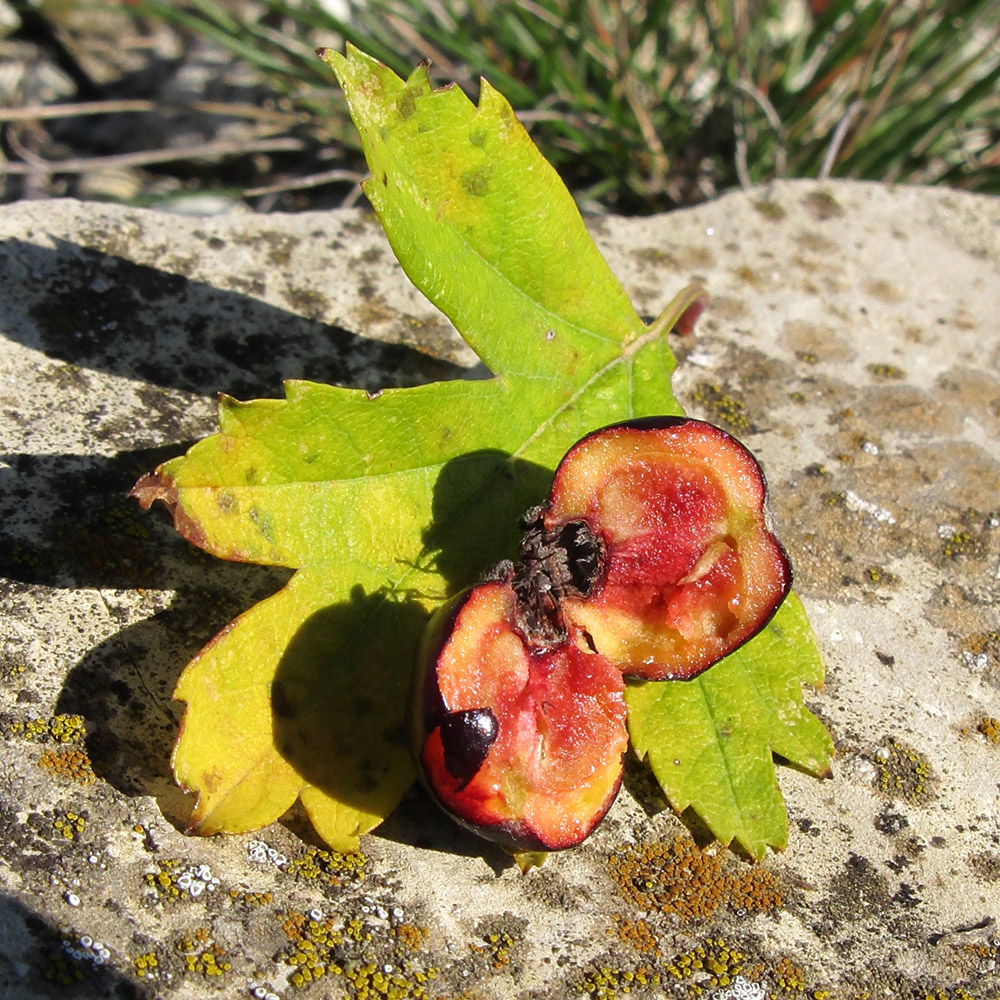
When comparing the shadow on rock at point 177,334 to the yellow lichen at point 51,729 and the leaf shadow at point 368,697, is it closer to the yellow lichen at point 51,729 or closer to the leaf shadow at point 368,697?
the leaf shadow at point 368,697

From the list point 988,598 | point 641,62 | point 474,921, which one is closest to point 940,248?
point 988,598

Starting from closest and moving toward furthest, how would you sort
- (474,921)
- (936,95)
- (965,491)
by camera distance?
1. (474,921)
2. (965,491)
3. (936,95)

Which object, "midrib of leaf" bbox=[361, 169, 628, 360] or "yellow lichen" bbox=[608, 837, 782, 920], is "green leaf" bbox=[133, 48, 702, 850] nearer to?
"midrib of leaf" bbox=[361, 169, 628, 360]

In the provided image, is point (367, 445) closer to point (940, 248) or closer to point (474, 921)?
point (474, 921)

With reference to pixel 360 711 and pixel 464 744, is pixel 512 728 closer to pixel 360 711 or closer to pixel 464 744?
pixel 464 744

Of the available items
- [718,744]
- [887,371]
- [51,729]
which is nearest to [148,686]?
[51,729]

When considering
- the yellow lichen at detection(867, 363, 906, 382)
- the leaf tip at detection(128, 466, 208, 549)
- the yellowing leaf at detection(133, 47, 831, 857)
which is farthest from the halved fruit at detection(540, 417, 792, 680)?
the yellow lichen at detection(867, 363, 906, 382)
